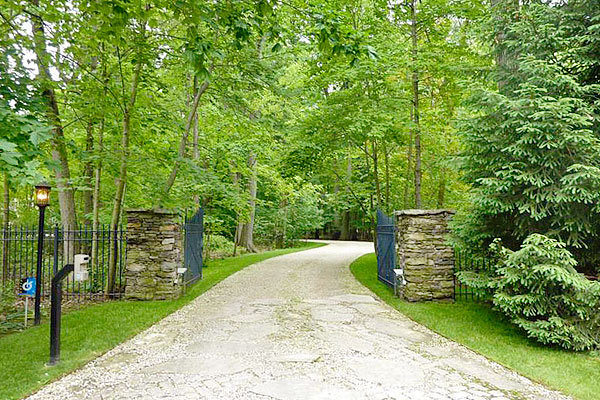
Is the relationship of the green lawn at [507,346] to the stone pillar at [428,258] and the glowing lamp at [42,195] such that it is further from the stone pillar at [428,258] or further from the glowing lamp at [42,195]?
the glowing lamp at [42,195]

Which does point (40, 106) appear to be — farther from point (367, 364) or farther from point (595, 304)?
point (595, 304)

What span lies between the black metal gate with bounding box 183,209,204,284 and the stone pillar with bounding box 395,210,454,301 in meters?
4.58

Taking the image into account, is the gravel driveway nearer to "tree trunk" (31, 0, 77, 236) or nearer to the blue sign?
the blue sign

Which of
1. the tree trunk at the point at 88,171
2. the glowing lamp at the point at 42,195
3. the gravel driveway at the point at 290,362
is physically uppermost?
the tree trunk at the point at 88,171

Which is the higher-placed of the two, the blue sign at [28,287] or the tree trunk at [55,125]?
the tree trunk at [55,125]

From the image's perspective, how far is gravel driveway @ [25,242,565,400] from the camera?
381 centimetres

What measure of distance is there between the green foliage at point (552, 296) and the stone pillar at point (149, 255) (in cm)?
568

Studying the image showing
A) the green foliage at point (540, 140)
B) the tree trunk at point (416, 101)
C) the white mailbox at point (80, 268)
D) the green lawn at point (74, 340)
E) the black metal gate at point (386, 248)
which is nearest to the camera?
the green lawn at point (74, 340)

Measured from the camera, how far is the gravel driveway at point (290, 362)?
3.81 metres

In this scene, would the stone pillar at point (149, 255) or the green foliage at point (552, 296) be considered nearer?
the green foliage at point (552, 296)

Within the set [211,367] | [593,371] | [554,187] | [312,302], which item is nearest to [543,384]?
[593,371]

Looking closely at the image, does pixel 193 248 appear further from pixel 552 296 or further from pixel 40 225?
pixel 552 296

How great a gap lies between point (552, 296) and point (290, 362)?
3.46 m

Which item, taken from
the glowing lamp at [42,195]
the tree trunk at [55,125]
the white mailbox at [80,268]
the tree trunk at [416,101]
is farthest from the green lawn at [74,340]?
the tree trunk at [416,101]
